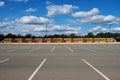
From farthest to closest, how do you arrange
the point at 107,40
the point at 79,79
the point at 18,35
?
1. the point at 18,35
2. the point at 107,40
3. the point at 79,79

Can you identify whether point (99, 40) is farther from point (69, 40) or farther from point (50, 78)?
point (50, 78)

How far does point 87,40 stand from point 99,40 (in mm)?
3998

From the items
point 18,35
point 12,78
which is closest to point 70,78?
point 12,78

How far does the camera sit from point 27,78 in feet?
28.2

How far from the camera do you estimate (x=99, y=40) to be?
73.1 m

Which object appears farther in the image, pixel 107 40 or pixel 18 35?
pixel 18 35

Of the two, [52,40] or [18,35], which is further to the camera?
[18,35]

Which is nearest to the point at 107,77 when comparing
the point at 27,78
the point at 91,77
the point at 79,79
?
the point at 91,77

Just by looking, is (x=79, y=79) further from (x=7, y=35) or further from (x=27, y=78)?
(x=7, y=35)

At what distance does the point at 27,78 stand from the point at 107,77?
10.4 ft

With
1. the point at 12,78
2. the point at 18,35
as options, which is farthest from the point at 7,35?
the point at 12,78

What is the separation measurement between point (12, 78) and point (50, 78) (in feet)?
4.85

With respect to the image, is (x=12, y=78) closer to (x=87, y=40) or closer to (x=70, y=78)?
(x=70, y=78)

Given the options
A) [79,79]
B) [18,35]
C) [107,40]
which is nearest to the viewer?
[79,79]
